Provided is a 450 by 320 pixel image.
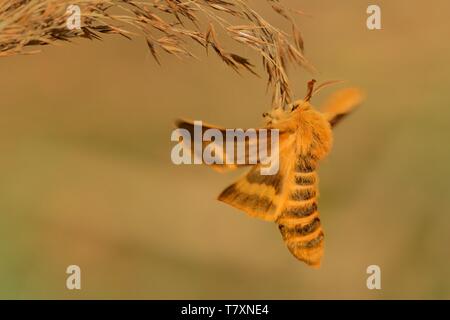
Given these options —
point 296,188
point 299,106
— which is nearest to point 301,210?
point 296,188

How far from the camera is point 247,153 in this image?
82 cm

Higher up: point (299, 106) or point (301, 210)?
point (299, 106)

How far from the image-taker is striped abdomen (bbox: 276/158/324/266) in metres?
0.88

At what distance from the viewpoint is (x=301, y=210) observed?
88 centimetres

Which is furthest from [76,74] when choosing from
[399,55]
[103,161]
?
[399,55]

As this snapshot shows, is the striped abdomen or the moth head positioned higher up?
the moth head

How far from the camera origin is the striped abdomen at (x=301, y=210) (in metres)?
0.88

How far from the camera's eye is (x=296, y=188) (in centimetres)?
88

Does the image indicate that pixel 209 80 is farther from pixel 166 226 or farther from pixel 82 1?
pixel 82 1

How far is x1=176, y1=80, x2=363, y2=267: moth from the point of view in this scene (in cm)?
85

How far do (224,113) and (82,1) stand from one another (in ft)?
3.09

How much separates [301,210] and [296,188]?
0.11 feet

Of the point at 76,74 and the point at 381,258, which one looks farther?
the point at 76,74

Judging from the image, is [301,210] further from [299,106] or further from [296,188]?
[299,106]
